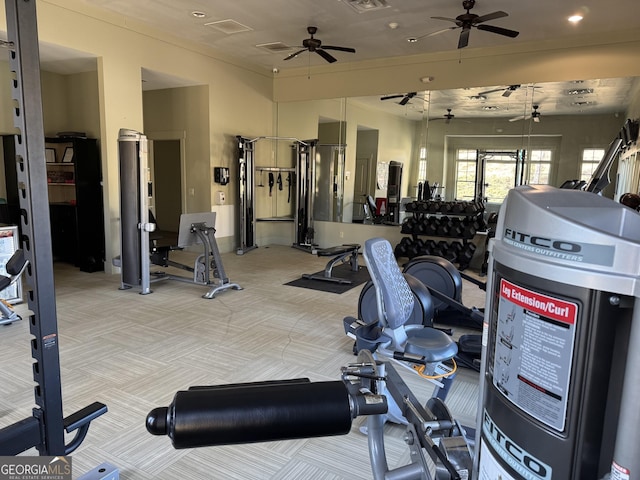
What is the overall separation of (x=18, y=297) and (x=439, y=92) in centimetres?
651

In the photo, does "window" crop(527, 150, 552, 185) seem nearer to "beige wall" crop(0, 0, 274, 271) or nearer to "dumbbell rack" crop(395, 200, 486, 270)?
"dumbbell rack" crop(395, 200, 486, 270)

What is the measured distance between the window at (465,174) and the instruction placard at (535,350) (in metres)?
7.01

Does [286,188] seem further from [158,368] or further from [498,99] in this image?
[158,368]

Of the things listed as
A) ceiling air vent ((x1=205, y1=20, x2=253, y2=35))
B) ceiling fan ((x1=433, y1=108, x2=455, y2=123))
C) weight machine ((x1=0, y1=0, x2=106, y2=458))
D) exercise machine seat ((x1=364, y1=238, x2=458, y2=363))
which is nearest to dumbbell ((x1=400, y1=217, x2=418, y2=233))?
ceiling fan ((x1=433, y1=108, x2=455, y2=123))

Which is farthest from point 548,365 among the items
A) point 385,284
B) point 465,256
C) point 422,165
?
point 422,165

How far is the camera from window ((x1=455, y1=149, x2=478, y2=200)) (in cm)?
728

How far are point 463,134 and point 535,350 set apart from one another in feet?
23.5

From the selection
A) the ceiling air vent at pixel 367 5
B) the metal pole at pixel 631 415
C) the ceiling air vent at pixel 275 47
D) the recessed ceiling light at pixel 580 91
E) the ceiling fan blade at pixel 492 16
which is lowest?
the metal pole at pixel 631 415

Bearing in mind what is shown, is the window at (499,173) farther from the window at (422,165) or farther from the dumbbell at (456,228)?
the window at (422,165)

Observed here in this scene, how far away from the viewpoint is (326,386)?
81 centimetres

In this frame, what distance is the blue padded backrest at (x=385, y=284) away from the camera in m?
2.25

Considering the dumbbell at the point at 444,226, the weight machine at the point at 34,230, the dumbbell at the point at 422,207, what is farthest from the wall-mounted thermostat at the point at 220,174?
the weight machine at the point at 34,230

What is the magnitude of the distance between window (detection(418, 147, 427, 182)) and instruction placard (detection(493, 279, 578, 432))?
7163mm

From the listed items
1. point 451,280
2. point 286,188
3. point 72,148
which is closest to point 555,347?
point 451,280
